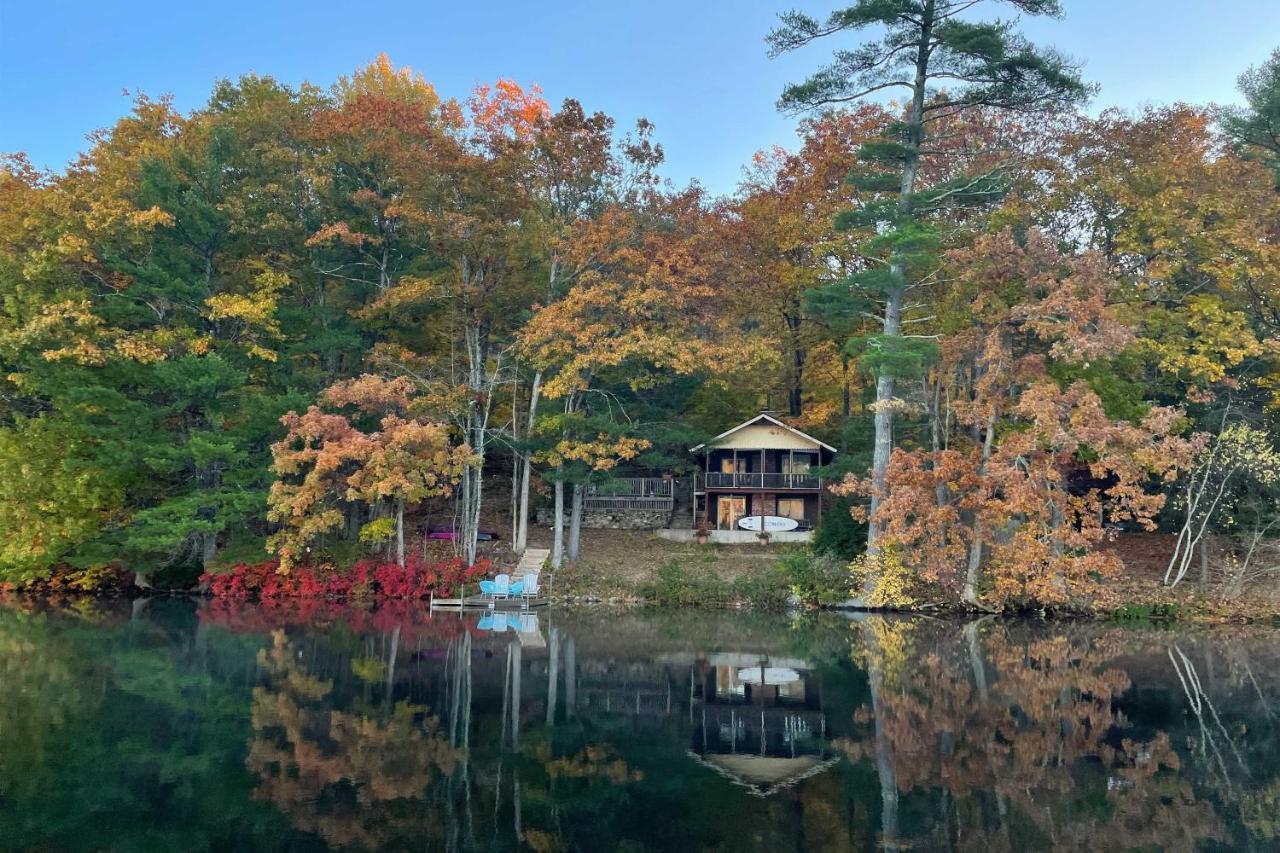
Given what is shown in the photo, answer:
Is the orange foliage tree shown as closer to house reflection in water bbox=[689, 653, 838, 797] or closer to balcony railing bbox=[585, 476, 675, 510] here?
house reflection in water bbox=[689, 653, 838, 797]

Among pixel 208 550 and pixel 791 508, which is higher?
pixel 791 508

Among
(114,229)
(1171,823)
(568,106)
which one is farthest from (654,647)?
(114,229)

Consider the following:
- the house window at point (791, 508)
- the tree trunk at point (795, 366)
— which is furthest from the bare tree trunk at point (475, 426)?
the house window at point (791, 508)

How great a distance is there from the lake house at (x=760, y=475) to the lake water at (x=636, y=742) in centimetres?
1389

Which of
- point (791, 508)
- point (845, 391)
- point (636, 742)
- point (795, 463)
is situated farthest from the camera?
point (845, 391)

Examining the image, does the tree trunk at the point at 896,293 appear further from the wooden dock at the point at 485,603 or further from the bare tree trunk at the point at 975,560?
the wooden dock at the point at 485,603

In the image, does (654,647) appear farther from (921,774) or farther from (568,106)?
(568,106)

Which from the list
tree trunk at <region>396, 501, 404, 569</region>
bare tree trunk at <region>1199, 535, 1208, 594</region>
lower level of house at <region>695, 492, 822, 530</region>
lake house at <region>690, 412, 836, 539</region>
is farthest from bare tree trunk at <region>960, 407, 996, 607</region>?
tree trunk at <region>396, 501, 404, 569</region>

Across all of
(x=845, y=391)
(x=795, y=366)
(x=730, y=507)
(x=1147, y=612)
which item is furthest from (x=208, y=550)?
(x=1147, y=612)

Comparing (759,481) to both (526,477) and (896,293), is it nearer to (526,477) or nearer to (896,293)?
(526,477)

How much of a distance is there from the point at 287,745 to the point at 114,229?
23603 mm

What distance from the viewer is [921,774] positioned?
416 inches

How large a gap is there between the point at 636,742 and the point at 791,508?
83.8 feet

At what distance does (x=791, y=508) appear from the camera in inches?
1451
